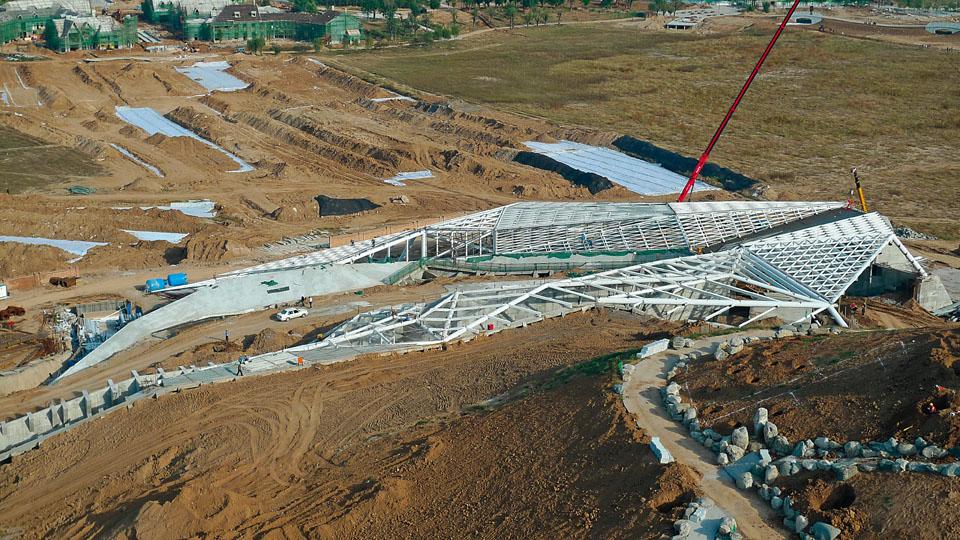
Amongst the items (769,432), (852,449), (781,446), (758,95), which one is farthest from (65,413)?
(758,95)

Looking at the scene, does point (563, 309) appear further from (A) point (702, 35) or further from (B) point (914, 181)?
(A) point (702, 35)

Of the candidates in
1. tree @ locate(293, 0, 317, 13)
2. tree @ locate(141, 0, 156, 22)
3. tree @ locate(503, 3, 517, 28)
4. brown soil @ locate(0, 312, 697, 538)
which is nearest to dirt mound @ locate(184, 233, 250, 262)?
brown soil @ locate(0, 312, 697, 538)

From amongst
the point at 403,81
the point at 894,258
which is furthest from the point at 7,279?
the point at 403,81

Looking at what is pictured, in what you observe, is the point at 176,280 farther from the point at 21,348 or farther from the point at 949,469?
the point at 949,469

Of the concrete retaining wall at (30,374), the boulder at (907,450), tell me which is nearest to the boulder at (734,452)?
the boulder at (907,450)

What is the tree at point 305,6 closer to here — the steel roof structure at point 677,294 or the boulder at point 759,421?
the steel roof structure at point 677,294
